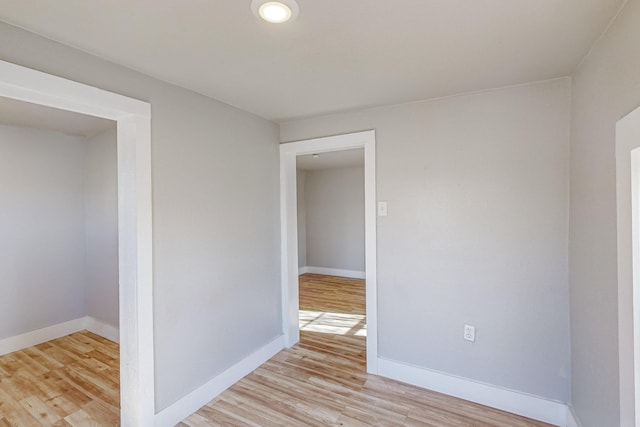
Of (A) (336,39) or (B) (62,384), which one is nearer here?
(A) (336,39)

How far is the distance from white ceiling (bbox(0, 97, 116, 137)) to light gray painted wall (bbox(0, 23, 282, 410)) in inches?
52.9

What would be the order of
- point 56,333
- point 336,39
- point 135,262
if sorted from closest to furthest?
point 336,39 → point 135,262 → point 56,333

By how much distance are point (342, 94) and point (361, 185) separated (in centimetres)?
401

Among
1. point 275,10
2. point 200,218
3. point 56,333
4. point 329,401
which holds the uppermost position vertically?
point 275,10

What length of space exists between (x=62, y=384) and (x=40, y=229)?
1687mm

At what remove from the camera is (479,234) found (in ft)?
7.20

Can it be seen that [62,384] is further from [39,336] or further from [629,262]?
[629,262]

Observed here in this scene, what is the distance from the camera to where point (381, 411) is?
2.13 m

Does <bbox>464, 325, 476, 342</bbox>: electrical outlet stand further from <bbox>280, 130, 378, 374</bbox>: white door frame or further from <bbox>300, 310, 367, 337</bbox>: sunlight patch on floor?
<bbox>300, 310, 367, 337</bbox>: sunlight patch on floor

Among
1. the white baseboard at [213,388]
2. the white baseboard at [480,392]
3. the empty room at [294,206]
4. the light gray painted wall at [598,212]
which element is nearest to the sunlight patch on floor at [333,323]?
the empty room at [294,206]

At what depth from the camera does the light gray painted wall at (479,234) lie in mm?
1980

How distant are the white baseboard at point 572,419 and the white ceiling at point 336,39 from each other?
6.91 feet

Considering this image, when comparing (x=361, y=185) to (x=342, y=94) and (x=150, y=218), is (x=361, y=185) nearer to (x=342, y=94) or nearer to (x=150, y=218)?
(x=342, y=94)

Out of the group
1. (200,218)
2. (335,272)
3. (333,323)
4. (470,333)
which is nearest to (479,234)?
(470,333)
